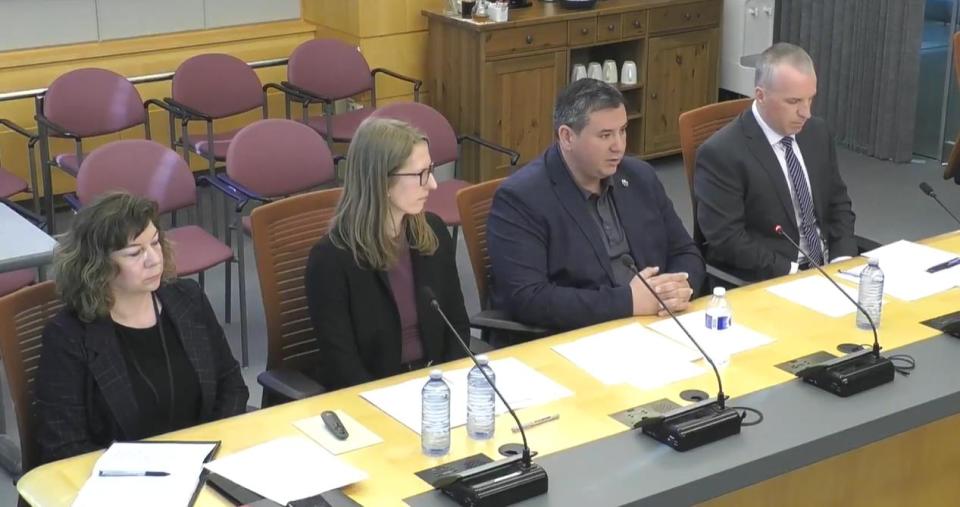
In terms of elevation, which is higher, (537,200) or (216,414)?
(537,200)

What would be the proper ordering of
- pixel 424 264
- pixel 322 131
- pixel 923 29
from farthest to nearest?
pixel 923 29
pixel 322 131
pixel 424 264

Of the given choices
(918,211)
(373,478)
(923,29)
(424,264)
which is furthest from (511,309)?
(923,29)

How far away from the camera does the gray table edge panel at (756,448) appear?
102 inches

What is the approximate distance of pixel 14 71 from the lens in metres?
6.56

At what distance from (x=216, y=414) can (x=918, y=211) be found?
15.3ft

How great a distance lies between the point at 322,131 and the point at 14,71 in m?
1.58

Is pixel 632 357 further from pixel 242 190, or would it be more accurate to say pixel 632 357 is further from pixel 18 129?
pixel 18 129

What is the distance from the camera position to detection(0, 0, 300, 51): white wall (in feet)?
21.7

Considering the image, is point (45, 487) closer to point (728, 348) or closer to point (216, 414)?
point (216, 414)

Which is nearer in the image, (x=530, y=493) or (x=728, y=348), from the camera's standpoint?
(x=530, y=493)

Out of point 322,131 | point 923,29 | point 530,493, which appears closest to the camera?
point 530,493

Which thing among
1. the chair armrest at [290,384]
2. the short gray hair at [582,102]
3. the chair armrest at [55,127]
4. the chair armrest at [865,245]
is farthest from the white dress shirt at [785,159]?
the chair armrest at [55,127]

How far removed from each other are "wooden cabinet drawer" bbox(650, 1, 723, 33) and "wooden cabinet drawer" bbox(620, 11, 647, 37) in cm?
Result: 5

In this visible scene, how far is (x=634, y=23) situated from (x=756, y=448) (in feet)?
15.6
